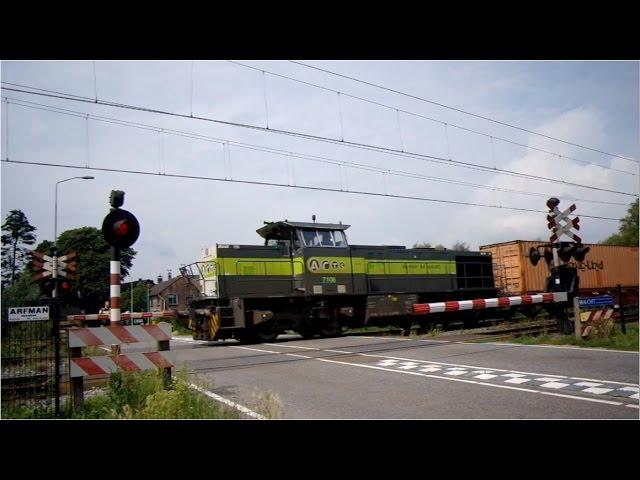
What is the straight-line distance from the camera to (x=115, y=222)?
5.53 metres

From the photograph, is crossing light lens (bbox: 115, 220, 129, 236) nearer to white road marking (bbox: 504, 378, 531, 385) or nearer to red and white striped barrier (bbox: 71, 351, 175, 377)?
red and white striped barrier (bbox: 71, 351, 175, 377)

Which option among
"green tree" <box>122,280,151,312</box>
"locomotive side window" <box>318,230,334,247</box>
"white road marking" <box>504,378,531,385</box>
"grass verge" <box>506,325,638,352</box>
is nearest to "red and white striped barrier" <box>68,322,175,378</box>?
"white road marking" <box>504,378,531,385</box>

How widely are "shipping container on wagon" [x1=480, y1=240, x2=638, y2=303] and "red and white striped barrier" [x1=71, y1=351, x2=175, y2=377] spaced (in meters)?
16.6

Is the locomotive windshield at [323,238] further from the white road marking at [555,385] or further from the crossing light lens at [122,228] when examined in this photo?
the crossing light lens at [122,228]

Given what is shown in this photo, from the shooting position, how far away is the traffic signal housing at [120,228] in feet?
18.1

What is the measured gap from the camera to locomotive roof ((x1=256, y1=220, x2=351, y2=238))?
16281 mm

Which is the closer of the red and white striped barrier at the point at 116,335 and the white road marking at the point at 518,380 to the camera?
the red and white striped barrier at the point at 116,335

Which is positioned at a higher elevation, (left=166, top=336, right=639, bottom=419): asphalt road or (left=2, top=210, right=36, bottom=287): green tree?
(left=2, top=210, right=36, bottom=287): green tree

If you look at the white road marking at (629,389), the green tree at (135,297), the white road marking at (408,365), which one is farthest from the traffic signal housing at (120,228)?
the green tree at (135,297)

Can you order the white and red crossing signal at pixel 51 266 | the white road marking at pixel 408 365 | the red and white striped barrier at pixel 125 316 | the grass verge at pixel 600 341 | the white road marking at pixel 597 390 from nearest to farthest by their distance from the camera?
the white road marking at pixel 597 390 → the white road marking at pixel 408 365 → the grass verge at pixel 600 341 → the white and red crossing signal at pixel 51 266 → the red and white striped barrier at pixel 125 316

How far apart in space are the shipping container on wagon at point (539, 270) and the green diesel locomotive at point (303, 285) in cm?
396

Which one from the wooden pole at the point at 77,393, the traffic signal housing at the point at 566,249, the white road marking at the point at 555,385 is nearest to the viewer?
the wooden pole at the point at 77,393
